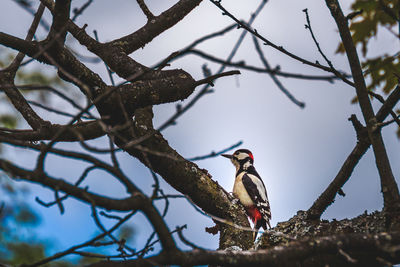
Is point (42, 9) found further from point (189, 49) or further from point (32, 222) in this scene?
point (189, 49)

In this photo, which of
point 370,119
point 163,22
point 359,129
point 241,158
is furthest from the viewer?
point 241,158

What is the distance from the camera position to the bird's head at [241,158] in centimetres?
762

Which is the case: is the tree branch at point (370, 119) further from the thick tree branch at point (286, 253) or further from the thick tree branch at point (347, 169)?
the thick tree branch at point (286, 253)

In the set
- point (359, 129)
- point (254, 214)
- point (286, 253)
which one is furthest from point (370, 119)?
point (254, 214)

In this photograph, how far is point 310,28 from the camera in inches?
126

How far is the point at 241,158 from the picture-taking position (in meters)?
7.74

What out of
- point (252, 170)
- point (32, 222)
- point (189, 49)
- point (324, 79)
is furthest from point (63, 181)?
point (252, 170)

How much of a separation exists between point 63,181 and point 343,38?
1.91 m

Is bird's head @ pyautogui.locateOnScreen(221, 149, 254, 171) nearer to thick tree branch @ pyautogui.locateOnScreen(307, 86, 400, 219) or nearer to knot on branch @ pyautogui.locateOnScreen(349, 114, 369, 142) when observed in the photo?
thick tree branch @ pyautogui.locateOnScreen(307, 86, 400, 219)

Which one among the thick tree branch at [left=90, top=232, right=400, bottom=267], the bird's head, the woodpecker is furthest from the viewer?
the bird's head

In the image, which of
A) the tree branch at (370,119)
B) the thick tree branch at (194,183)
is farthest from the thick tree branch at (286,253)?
the thick tree branch at (194,183)

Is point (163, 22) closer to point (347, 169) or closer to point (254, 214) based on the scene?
point (347, 169)

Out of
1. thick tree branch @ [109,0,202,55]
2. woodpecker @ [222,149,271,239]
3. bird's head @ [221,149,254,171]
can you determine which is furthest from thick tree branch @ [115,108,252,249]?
bird's head @ [221,149,254,171]

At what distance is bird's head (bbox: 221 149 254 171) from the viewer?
25.0ft
